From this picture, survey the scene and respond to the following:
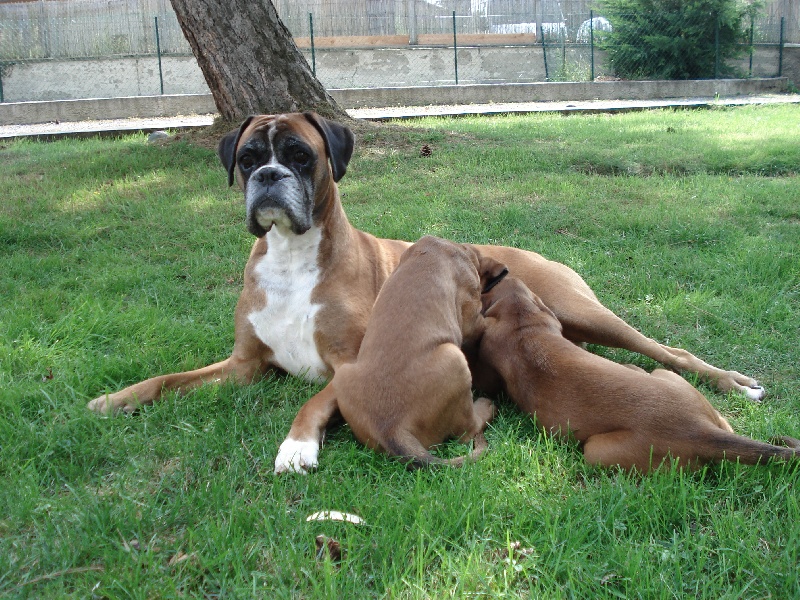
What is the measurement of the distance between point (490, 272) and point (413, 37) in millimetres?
20375

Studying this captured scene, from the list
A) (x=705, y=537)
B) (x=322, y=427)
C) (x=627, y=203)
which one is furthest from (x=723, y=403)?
(x=627, y=203)

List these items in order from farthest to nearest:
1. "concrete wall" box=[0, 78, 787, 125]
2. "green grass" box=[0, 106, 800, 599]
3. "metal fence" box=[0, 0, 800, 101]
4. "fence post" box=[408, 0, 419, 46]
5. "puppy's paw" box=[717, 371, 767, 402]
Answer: "fence post" box=[408, 0, 419, 46] → "metal fence" box=[0, 0, 800, 101] → "concrete wall" box=[0, 78, 787, 125] → "puppy's paw" box=[717, 371, 767, 402] → "green grass" box=[0, 106, 800, 599]

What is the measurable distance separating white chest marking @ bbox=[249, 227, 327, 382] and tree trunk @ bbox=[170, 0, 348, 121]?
5.46m

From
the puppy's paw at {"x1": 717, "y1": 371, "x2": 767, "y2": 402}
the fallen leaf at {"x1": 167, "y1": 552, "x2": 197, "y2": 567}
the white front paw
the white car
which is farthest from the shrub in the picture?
the fallen leaf at {"x1": 167, "y1": 552, "x2": 197, "y2": 567}

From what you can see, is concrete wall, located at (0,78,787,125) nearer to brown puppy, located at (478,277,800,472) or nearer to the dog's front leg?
the dog's front leg

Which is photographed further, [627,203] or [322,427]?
[627,203]

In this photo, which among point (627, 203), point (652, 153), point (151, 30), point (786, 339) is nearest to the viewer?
point (786, 339)

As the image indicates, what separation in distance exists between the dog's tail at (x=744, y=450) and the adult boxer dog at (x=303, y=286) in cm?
114

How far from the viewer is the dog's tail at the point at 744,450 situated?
3.21 meters

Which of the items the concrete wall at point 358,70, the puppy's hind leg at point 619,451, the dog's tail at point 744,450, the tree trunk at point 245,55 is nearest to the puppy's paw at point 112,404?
the puppy's hind leg at point 619,451

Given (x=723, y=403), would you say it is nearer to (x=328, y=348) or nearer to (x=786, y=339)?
(x=786, y=339)

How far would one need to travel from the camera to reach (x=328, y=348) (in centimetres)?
455

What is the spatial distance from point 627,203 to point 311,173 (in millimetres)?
4476

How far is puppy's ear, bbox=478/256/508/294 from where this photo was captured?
482 centimetres
